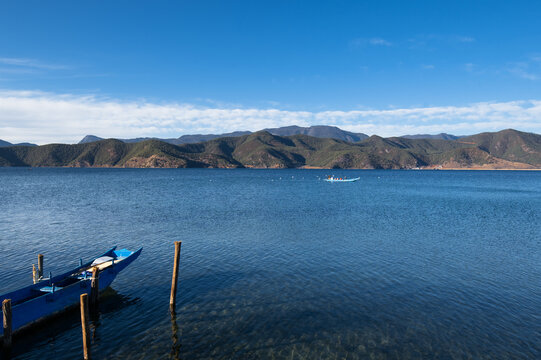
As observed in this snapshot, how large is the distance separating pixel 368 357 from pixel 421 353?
306cm

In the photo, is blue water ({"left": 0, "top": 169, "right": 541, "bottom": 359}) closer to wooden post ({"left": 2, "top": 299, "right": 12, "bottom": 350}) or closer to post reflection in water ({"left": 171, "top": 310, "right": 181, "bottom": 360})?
post reflection in water ({"left": 171, "top": 310, "right": 181, "bottom": 360})

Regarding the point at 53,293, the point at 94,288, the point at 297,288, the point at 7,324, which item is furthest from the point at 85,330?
the point at 297,288

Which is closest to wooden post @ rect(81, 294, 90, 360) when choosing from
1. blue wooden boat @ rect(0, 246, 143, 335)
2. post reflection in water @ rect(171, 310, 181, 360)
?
post reflection in water @ rect(171, 310, 181, 360)

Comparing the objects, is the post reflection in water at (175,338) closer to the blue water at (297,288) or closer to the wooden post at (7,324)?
the blue water at (297,288)

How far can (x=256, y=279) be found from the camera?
2678 cm

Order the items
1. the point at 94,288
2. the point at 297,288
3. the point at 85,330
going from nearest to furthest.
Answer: the point at 85,330
the point at 94,288
the point at 297,288

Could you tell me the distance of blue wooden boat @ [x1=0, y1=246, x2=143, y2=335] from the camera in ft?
59.8

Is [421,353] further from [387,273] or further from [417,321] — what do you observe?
[387,273]

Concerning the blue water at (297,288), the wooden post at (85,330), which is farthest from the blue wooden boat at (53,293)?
the wooden post at (85,330)

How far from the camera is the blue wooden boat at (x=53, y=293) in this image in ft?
59.8

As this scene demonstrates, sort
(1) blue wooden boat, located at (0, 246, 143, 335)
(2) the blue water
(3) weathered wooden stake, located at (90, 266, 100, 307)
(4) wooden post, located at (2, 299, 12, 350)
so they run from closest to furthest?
(4) wooden post, located at (2, 299, 12, 350) → (2) the blue water → (1) blue wooden boat, located at (0, 246, 143, 335) → (3) weathered wooden stake, located at (90, 266, 100, 307)

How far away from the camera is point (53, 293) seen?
64.9 ft

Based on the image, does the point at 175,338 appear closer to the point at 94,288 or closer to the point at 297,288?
the point at 94,288

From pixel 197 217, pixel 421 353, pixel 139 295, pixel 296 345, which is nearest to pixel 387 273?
pixel 421 353
